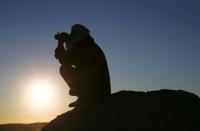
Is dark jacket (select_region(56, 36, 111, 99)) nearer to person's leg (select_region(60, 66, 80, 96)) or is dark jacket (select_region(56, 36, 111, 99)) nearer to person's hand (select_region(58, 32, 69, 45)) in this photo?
person's leg (select_region(60, 66, 80, 96))

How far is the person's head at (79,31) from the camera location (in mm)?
16064

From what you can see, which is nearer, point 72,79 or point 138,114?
point 138,114

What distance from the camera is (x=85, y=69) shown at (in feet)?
52.1

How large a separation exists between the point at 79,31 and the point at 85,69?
4.91 ft

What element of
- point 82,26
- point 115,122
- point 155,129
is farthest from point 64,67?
point 155,129

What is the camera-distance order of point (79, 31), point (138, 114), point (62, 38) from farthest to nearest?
1. point (62, 38)
2. point (79, 31)
3. point (138, 114)

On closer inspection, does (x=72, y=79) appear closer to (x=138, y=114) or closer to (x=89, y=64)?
(x=89, y=64)

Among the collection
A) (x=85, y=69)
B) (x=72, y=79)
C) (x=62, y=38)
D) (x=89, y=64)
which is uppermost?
(x=62, y=38)

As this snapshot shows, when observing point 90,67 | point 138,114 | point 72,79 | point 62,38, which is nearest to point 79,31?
point 62,38

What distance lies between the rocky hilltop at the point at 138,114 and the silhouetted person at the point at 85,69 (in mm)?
543

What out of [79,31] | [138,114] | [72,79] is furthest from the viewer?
[79,31]

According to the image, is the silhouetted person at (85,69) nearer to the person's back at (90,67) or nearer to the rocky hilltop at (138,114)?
the person's back at (90,67)

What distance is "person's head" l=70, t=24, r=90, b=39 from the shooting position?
16.1 m

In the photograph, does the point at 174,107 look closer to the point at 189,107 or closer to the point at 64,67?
the point at 189,107
